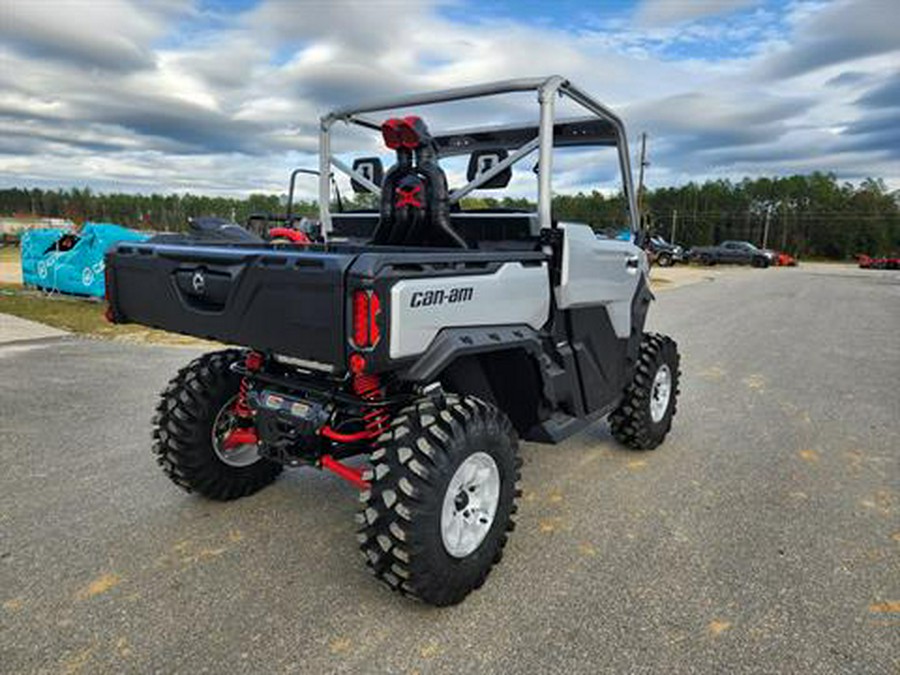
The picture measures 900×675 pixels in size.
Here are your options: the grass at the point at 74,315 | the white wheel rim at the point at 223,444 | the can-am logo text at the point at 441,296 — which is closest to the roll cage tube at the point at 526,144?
the can-am logo text at the point at 441,296

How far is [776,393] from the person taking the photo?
6426 mm

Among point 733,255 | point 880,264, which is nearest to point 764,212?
point 880,264

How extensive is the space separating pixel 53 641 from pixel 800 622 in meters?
2.87

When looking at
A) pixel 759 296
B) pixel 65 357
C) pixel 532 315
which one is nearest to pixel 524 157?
pixel 532 315

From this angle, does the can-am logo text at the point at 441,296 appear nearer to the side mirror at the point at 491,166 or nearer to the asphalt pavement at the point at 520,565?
the side mirror at the point at 491,166

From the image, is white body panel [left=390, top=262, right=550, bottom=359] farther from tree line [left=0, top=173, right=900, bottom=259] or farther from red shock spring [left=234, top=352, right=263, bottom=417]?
tree line [left=0, top=173, right=900, bottom=259]

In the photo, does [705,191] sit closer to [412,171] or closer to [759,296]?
[759,296]

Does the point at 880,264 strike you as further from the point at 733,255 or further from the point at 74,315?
the point at 74,315

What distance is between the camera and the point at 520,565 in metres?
2.98

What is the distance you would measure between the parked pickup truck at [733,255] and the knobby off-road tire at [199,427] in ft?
133

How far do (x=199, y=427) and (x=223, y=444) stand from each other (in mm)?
195

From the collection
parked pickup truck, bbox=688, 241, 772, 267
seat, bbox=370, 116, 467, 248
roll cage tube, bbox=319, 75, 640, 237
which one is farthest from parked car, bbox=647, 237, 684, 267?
seat, bbox=370, 116, 467, 248

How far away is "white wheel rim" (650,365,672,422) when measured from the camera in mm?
4532

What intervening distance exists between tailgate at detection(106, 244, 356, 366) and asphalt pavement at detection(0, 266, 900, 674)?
1.06m
